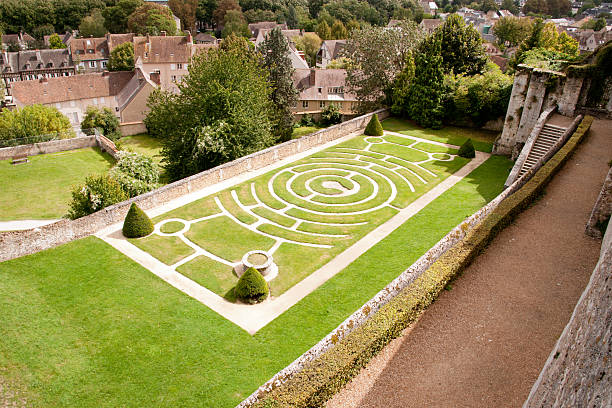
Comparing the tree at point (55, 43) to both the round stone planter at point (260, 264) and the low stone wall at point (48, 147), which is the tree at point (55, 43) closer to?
the low stone wall at point (48, 147)

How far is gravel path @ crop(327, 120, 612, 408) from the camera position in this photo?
10938mm

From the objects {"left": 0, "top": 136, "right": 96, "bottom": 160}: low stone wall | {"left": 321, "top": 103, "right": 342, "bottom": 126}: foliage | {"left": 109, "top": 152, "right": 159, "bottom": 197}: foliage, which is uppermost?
{"left": 321, "top": 103, "right": 342, "bottom": 126}: foliage

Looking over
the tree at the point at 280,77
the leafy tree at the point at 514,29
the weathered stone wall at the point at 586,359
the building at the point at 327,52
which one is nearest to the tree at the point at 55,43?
the building at the point at 327,52

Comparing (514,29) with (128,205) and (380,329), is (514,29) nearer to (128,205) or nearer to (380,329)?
(128,205)

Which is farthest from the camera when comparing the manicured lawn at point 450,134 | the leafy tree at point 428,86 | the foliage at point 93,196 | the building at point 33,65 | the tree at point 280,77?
the building at point 33,65

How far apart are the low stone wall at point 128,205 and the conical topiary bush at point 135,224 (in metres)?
1.63

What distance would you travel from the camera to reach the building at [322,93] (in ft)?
195

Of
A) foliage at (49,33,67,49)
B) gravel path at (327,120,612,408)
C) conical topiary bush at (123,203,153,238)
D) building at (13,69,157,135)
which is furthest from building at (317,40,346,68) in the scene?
gravel path at (327,120,612,408)

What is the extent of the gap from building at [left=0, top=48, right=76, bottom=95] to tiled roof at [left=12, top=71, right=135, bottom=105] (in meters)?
25.2

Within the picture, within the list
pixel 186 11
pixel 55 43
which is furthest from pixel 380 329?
pixel 186 11

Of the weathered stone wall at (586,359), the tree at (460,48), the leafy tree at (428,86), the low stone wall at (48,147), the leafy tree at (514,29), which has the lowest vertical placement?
the low stone wall at (48,147)

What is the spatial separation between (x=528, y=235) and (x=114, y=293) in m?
18.5

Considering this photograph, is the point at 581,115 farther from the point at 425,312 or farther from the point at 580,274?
the point at 425,312

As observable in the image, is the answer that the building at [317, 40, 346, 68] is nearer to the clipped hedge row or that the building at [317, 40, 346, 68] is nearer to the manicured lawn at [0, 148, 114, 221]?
the manicured lawn at [0, 148, 114, 221]
